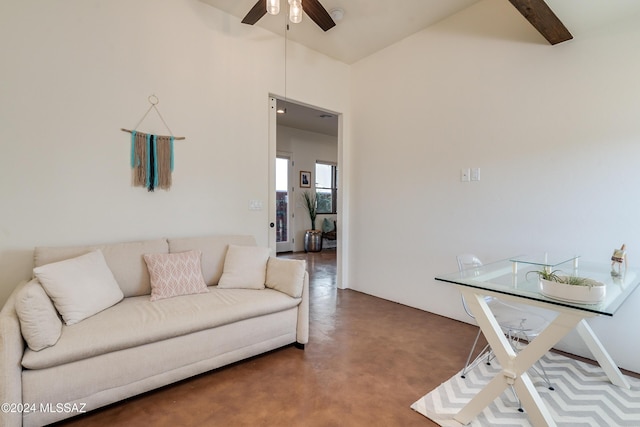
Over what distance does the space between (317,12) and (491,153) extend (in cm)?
197

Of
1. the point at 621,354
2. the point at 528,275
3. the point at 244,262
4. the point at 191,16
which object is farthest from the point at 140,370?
the point at 621,354

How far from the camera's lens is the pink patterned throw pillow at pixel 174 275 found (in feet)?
7.38

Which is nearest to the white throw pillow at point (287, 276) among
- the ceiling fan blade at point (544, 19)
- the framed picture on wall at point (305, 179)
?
the ceiling fan blade at point (544, 19)

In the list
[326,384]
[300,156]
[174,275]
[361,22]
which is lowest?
[326,384]

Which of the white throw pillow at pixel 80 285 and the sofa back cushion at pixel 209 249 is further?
the sofa back cushion at pixel 209 249

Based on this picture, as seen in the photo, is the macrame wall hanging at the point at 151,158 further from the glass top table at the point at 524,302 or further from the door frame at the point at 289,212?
the door frame at the point at 289,212

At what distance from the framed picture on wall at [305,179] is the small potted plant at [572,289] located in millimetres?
5811

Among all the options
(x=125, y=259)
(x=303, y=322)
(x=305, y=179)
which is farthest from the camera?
(x=305, y=179)

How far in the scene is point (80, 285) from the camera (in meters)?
1.84

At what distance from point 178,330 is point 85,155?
161 cm

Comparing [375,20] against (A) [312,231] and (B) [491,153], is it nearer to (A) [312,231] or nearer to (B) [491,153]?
(B) [491,153]

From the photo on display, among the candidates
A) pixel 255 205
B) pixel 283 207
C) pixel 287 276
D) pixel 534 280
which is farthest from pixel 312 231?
pixel 534 280

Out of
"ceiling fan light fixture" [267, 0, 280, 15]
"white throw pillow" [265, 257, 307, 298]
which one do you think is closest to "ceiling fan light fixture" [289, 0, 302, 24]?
"ceiling fan light fixture" [267, 0, 280, 15]

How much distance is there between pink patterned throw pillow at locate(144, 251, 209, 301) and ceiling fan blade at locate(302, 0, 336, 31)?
2144 millimetres
